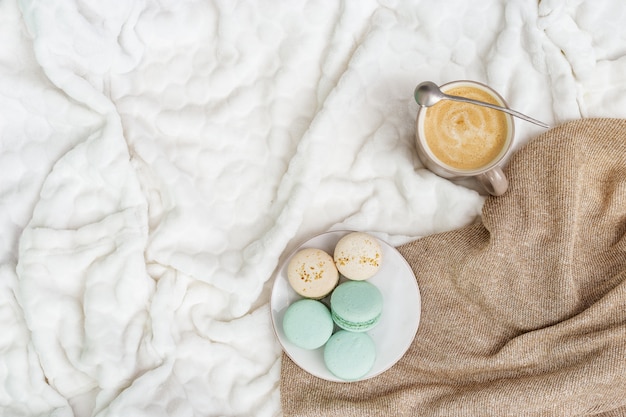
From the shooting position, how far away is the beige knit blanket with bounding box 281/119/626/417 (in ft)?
2.95

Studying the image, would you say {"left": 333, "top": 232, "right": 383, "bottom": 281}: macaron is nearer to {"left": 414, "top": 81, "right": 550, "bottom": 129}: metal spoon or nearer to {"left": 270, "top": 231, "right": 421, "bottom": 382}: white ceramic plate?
{"left": 270, "top": 231, "right": 421, "bottom": 382}: white ceramic plate

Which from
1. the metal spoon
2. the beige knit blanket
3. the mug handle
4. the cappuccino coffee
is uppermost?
the metal spoon

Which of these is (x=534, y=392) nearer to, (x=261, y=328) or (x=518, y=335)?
(x=518, y=335)

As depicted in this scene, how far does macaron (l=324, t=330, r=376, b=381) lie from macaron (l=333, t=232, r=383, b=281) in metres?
0.09

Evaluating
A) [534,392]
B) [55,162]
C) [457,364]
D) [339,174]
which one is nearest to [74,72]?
[55,162]

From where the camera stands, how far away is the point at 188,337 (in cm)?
96

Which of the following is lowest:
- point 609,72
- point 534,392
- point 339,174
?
point 534,392

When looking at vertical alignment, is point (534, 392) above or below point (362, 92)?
below

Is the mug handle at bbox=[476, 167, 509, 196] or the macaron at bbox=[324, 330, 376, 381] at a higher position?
the mug handle at bbox=[476, 167, 509, 196]

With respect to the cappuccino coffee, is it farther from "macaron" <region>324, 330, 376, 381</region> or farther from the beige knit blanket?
"macaron" <region>324, 330, 376, 381</region>

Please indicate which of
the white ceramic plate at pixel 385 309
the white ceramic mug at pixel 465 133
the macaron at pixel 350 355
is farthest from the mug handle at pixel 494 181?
the macaron at pixel 350 355

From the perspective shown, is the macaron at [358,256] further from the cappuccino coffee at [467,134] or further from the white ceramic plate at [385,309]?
the cappuccino coffee at [467,134]

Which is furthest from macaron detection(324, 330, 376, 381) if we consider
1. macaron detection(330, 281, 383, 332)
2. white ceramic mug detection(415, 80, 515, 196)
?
white ceramic mug detection(415, 80, 515, 196)

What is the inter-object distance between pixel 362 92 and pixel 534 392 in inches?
21.0
